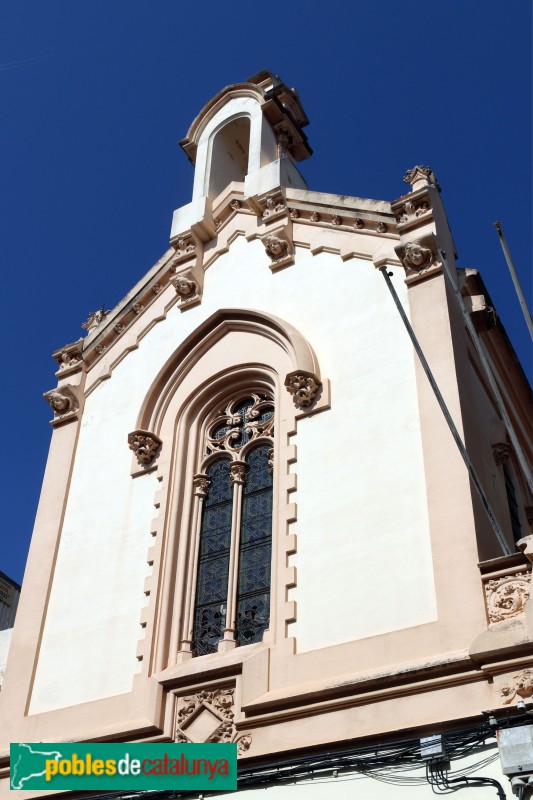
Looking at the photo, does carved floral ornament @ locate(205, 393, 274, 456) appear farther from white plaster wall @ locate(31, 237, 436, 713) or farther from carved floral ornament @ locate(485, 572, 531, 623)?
carved floral ornament @ locate(485, 572, 531, 623)

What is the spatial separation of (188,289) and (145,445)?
3.41 m

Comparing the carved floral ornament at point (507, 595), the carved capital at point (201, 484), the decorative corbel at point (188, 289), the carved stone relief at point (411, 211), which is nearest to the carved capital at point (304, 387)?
the carved capital at point (201, 484)

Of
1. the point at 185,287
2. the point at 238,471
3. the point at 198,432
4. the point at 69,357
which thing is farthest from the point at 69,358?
the point at 238,471

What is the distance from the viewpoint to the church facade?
10688mm

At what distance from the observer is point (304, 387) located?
14.0 m

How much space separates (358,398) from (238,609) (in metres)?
3.12

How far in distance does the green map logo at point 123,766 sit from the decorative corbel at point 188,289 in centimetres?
758

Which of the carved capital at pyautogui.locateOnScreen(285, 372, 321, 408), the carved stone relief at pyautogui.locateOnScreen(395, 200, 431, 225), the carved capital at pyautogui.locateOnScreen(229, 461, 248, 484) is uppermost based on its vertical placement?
the carved stone relief at pyautogui.locateOnScreen(395, 200, 431, 225)

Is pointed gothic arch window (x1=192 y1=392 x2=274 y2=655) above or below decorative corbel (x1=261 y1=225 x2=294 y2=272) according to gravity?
below

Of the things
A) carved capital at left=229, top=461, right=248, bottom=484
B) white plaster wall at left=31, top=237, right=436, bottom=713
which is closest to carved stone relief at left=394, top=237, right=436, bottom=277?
white plaster wall at left=31, top=237, right=436, bottom=713

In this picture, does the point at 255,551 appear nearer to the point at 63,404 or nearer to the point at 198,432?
the point at 198,432

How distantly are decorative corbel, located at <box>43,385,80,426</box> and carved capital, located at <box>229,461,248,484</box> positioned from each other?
3.72 metres

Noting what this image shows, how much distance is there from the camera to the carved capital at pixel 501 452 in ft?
49.4

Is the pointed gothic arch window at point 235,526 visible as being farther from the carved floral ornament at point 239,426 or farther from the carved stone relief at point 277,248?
the carved stone relief at point 277,248
